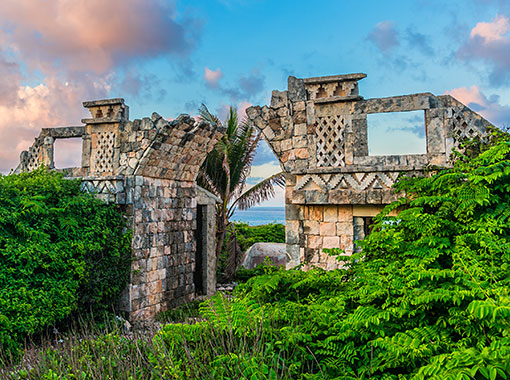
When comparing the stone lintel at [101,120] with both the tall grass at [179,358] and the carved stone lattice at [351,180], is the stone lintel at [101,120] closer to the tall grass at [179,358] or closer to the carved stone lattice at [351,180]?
the carved stone lattice at [351,180]

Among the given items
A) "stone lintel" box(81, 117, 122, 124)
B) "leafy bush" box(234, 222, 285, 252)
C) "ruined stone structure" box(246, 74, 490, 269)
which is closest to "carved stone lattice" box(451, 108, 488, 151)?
"ruined stone structure" box(246, 74, 490, 269)

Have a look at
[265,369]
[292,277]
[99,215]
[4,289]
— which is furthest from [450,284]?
[99,215]

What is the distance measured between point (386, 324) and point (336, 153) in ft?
13.5

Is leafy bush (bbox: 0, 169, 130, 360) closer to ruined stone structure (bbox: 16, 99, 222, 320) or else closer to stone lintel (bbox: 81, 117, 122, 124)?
ruined stone structure (bbox: 16, 99, 222, 320)

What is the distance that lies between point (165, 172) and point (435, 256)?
7.66m

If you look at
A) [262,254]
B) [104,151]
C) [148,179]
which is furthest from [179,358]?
[262,254]

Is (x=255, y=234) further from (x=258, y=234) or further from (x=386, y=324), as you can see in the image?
(x=386, y=324)

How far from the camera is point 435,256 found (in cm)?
393

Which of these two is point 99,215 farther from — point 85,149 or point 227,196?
point 227,196

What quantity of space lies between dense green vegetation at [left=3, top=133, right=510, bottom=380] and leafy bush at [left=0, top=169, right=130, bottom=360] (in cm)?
264

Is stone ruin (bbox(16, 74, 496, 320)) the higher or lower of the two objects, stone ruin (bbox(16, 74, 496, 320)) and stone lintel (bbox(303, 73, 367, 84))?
the lower

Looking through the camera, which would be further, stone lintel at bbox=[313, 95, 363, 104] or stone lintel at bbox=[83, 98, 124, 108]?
stone lintel at bbox=[83, 98, 124, 108]

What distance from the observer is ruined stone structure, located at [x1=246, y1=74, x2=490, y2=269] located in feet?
21.9

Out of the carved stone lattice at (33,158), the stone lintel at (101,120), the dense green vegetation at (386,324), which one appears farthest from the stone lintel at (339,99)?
the carved stone lattice at (33,158)
